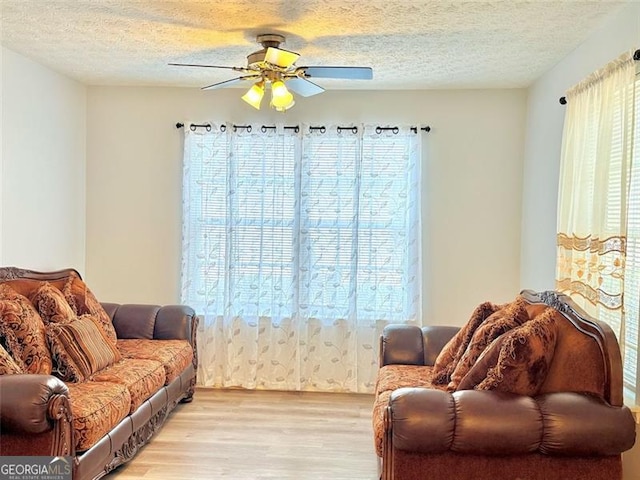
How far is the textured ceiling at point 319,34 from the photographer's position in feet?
9.64

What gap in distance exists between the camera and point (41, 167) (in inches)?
168

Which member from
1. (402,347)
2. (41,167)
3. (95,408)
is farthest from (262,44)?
(95,408)

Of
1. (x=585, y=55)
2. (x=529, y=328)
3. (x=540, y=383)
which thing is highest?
(x=585, y=55)

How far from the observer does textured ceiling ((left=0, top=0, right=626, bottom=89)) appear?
9.64 feet

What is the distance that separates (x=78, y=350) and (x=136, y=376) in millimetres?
364

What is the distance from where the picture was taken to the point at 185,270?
486cm

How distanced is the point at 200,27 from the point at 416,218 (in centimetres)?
237

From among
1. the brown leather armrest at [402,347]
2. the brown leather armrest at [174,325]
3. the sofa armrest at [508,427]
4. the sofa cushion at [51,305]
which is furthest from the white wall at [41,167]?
the sofa armrest at [508,427]

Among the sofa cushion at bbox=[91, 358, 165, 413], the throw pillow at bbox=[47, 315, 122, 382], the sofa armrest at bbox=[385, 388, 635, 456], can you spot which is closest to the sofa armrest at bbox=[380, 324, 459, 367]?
the sofa armrest at bbox=[385, 388, 635, 456]

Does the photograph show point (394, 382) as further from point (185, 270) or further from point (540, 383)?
point (185, 270)

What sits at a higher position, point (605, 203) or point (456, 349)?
point (605, 203)

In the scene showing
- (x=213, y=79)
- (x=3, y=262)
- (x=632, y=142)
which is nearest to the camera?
(x=632, y=142)

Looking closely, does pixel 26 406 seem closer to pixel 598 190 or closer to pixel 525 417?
pixel 525 417

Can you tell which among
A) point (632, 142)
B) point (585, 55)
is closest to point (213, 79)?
point (585, 55)
